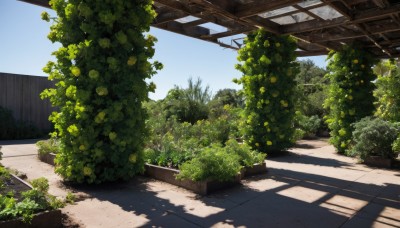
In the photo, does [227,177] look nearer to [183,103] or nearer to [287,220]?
[287,220]

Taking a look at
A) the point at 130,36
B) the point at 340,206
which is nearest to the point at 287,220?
the point at 340,206

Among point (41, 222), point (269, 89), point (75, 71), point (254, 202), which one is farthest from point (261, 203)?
point (269, 89)

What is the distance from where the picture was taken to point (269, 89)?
25.0 ft

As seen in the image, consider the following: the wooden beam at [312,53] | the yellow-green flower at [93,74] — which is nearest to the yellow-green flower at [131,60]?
the yellow-green flower at [93,74]

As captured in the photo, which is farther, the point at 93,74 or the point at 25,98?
the point at 25,98

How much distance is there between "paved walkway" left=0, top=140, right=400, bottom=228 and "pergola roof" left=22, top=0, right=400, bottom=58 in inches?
124

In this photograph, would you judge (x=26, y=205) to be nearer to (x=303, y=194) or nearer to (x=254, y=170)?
(x=303, y=194)

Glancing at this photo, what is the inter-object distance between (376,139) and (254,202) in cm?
445

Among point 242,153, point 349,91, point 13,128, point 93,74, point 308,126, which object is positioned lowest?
point 13,128

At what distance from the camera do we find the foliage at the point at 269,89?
25.0ft

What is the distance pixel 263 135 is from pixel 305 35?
295cm

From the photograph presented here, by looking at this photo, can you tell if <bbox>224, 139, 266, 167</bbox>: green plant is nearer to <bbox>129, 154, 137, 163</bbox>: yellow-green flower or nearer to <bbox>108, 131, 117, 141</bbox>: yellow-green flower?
<bbox>129, 154, 137, 163</bbox>: yellow-green flower

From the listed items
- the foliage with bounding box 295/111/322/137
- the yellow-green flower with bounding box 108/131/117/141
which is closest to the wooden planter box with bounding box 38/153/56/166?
the yellow-green flower with bounding box 108/131/117/141

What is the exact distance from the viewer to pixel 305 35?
776 cm
